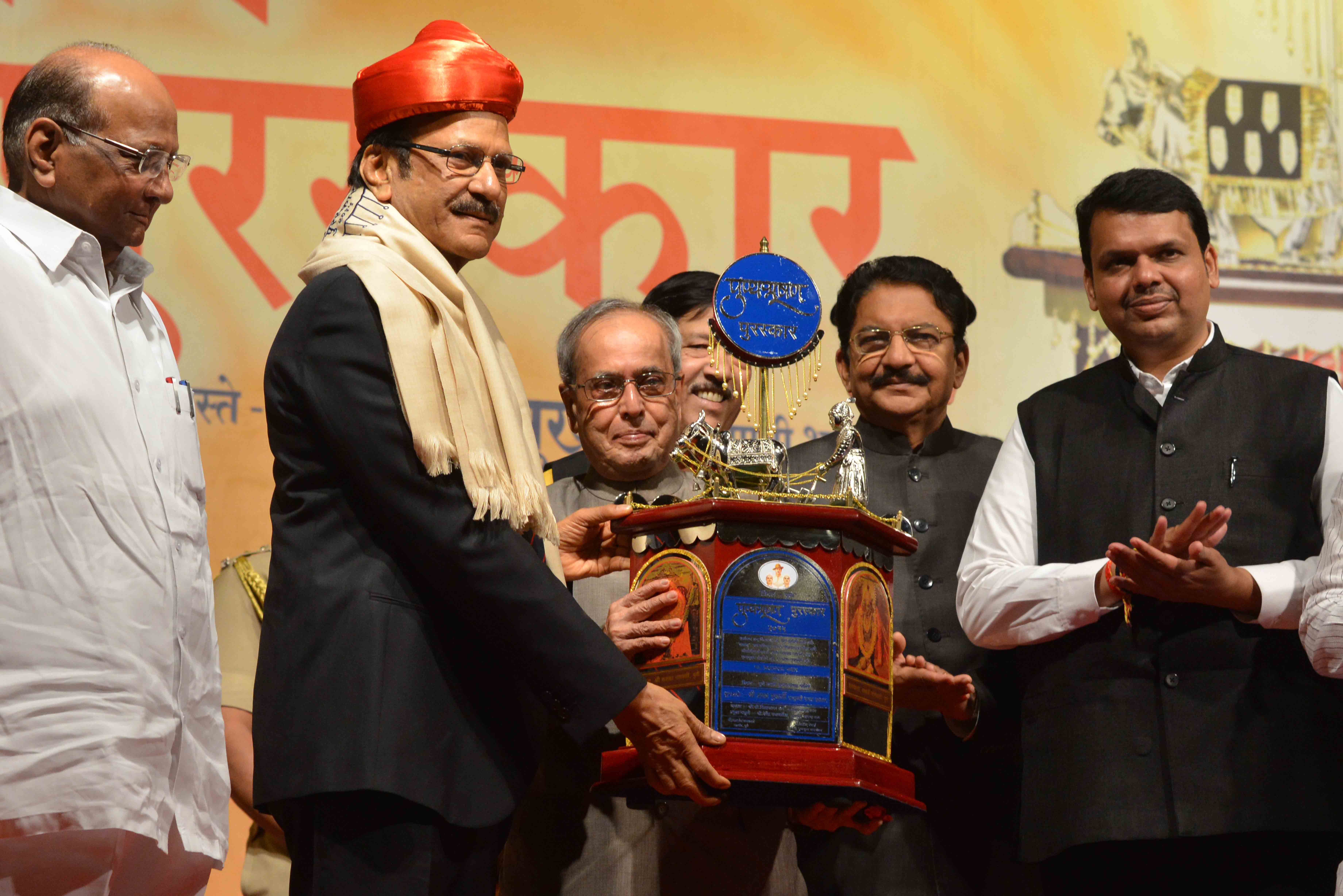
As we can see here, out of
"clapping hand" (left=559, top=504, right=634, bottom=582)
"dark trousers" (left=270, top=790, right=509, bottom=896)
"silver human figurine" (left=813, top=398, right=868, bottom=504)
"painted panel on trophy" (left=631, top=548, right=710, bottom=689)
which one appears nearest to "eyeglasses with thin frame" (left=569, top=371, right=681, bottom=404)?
"clapping hand" (left=559, top=504, right=634, bottom=582)

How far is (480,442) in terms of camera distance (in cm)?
196

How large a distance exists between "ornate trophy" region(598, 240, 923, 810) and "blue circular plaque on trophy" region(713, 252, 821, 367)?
3 cm

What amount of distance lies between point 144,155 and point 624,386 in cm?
95

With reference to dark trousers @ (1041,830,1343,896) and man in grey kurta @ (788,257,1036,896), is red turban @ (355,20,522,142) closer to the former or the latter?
man in grey kurta @ (788,257,1036,896)

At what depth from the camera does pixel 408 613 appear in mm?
1918

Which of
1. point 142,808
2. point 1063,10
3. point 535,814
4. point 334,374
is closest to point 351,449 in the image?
point 334,374

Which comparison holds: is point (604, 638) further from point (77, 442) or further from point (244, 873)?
point (244, 873)

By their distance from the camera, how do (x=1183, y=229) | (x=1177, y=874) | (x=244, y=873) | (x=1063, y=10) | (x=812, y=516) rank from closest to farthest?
(x=812, y=516) < (x=1177, y=874) < (x=1183, y=229) < (x=244, y=873) < (x=1063, y=10)

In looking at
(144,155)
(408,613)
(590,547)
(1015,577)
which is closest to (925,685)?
(1015,577)

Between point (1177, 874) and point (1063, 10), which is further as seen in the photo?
point (1063, 10)

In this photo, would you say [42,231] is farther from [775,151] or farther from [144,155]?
[775,151]

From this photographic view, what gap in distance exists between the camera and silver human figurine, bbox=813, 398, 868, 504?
232 centimetres

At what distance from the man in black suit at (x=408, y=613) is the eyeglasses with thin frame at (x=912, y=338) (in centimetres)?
120

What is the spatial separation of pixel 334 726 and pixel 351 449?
366mm
